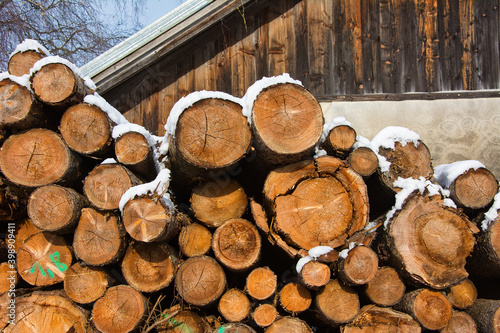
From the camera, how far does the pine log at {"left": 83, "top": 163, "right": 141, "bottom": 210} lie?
103 inches

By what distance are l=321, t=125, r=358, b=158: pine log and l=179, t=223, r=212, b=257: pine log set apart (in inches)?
57.3

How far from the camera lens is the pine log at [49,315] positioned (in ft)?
9.04

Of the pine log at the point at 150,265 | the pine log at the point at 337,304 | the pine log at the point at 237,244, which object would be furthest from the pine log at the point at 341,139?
the pine log at the point at 150,265

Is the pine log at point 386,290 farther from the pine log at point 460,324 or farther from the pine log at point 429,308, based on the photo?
the pine log at point 460,324

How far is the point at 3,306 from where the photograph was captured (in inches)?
111

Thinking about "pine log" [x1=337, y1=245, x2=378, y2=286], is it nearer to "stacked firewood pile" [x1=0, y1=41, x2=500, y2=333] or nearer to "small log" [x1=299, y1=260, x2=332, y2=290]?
"stacked firewood pile" [x1=0, y1=41, x2=500, y2=333]

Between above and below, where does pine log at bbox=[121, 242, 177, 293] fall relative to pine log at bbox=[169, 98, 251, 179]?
below

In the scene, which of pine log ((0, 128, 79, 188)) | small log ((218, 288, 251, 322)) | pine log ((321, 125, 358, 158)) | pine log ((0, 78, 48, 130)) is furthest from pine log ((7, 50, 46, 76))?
pine log ((321, 125, 358, 158))

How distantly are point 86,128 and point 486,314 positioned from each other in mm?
3868

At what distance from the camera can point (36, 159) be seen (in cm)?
275

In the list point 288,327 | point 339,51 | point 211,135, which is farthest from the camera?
point 339,51

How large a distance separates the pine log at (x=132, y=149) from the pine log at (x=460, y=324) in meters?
3.00

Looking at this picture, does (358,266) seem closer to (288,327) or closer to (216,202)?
(288,327)

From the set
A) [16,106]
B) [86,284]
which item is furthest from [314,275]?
[16,106]
